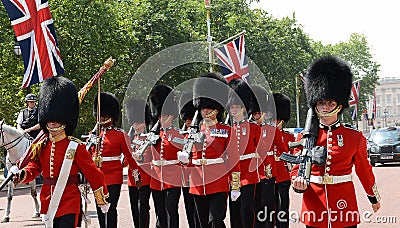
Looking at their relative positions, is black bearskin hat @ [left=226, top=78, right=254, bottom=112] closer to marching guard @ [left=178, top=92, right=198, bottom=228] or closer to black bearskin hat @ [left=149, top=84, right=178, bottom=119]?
marching guard @ [left=178, top=92, right=198, bottom=228]

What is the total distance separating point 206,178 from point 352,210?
6.74 ft

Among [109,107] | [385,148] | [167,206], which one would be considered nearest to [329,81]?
[167,206]

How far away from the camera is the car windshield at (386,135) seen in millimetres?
22906

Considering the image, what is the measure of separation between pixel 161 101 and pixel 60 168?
3.10 meters

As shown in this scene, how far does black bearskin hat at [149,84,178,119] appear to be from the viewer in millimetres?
8625

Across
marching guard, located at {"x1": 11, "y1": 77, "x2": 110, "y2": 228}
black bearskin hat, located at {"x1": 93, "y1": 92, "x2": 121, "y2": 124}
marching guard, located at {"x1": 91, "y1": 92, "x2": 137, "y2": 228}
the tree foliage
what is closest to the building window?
the tree foliage

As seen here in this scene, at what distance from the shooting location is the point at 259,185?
820 centimetres

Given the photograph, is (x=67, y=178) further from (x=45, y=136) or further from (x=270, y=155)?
(x=270, y=155)

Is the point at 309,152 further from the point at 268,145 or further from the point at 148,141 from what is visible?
the point at 148,141

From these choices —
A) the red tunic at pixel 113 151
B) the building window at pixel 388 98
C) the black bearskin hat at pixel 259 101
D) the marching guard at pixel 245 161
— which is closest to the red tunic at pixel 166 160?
the red tunic at pixel 113 151

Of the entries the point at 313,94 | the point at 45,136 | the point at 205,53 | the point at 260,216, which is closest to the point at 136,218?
the point at 260,216

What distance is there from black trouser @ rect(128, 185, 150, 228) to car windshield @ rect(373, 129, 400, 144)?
1571 centimetres

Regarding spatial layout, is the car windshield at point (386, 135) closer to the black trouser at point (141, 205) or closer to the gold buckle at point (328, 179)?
the black trouser at point (141, 205)

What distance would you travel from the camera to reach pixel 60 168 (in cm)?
585
